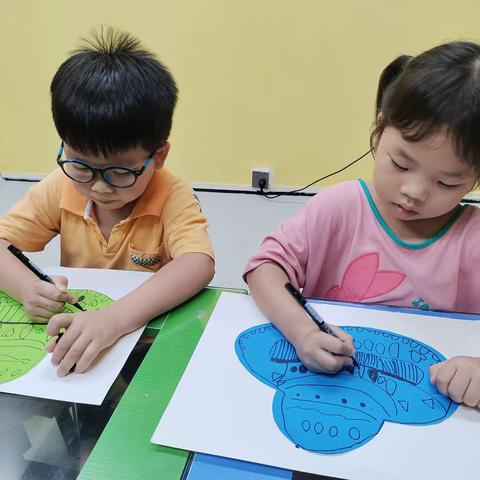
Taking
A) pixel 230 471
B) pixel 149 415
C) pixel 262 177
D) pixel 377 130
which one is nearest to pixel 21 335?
pixel 149 415

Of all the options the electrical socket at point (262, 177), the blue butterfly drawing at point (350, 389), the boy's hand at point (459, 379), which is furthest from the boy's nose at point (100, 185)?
the electrical socket at point (262, 177)

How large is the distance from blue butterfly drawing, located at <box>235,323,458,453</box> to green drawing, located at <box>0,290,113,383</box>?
0.25 m

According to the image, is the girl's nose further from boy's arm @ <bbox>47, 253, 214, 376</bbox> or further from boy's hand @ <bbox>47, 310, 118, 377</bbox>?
boy's hand @ <bbox>47, 310, 118, 377</bbox>

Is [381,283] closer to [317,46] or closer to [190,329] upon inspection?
[190,329]

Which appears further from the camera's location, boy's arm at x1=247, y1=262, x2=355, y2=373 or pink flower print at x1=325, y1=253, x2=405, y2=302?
pink flower print at x1=325, y1=253, x2=405, y2=302

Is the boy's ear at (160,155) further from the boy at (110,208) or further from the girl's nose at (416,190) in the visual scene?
the girl's nose at (416,190)

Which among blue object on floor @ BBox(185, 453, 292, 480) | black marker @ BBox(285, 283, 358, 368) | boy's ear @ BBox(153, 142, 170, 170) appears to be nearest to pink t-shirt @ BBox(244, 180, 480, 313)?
black marker @ BBox(285, 283, 358, 368)

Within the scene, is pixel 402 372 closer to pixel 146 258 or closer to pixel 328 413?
pixel 328 413

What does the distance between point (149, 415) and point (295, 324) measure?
0.22 metres

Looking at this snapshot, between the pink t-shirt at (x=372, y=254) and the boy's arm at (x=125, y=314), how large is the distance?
10 cm

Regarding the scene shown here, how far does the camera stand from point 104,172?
0.73 metres

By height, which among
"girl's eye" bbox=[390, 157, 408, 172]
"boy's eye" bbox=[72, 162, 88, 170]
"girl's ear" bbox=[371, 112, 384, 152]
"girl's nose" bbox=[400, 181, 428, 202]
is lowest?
"boy's eye" bbox=[72, 162, 88, 170]

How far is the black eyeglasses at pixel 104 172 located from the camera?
0.73 meters

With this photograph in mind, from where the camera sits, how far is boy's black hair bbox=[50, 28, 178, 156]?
698mm
